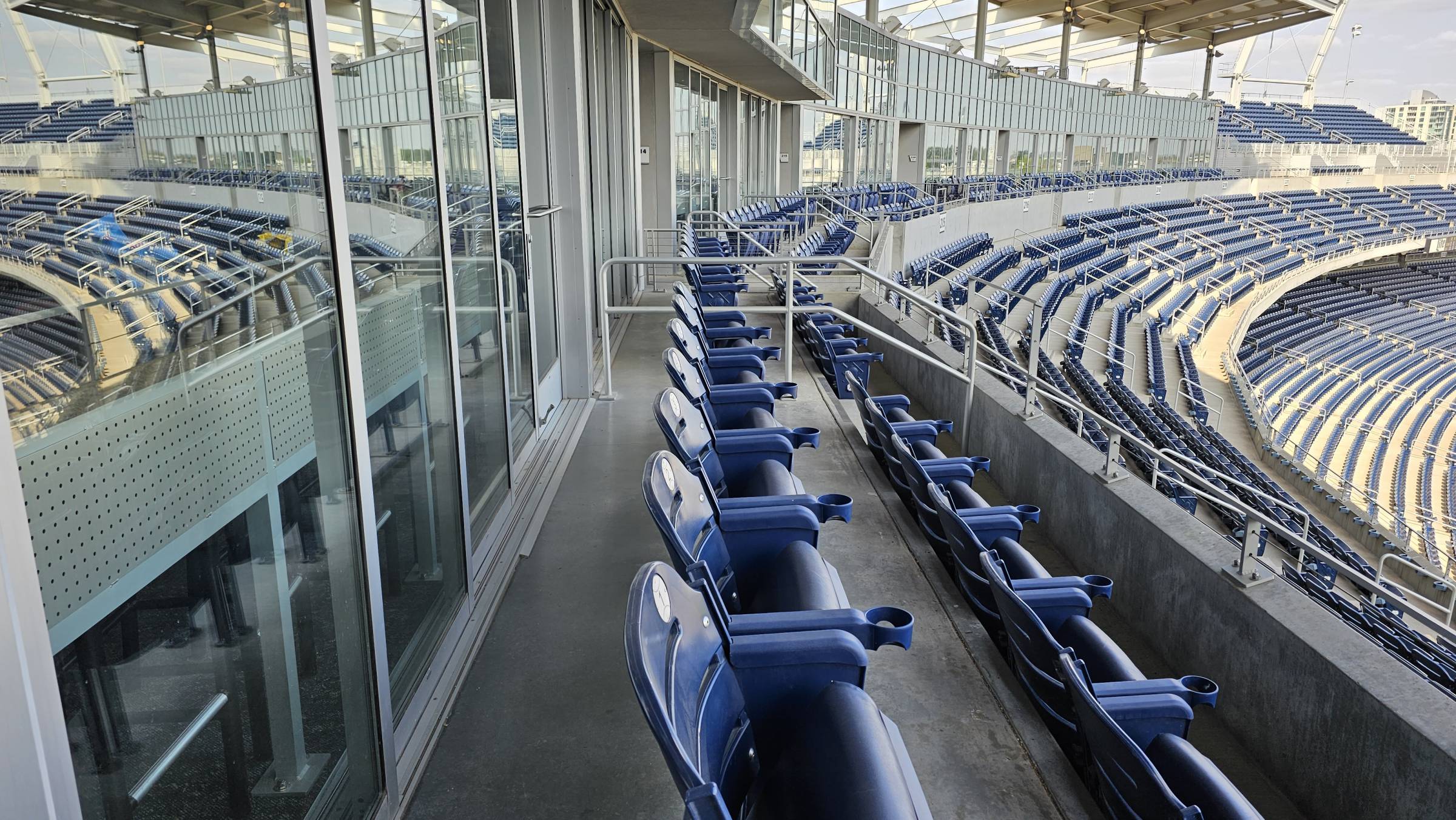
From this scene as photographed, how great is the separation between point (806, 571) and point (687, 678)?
97 cm

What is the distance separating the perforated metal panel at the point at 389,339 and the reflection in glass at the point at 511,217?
118cm

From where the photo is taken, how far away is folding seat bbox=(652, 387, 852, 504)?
2.78 meters

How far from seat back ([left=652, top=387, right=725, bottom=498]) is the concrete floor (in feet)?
1.70

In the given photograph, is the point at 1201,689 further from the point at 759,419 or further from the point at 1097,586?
the point at 759,419

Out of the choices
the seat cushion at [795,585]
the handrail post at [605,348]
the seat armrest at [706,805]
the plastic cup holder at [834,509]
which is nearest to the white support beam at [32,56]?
the seat armrest at [706,805]

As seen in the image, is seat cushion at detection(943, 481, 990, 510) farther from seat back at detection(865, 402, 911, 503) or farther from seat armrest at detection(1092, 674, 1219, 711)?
seat armrest at detection(1092, 674, 1219, 711)

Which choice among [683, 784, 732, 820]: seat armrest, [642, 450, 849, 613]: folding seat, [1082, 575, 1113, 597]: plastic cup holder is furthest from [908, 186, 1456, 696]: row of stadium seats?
[683, 784, 732, 820]: seat armrest

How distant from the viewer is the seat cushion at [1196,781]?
207 cm

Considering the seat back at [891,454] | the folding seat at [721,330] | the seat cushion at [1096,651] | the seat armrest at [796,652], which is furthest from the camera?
the folding seat at [721,330]

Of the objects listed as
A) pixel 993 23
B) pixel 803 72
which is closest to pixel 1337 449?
pixel 803 72

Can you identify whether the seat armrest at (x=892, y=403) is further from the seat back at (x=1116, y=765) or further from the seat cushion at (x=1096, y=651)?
the seat back at (x=1116, y=765)

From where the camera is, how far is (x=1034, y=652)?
101 inches

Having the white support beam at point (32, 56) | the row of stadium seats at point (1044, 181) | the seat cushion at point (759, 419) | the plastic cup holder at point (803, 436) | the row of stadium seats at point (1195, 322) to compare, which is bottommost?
the row of stadium seats at point (1195, 322)

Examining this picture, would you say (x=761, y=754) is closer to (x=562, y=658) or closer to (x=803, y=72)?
(x=562, y=658)
